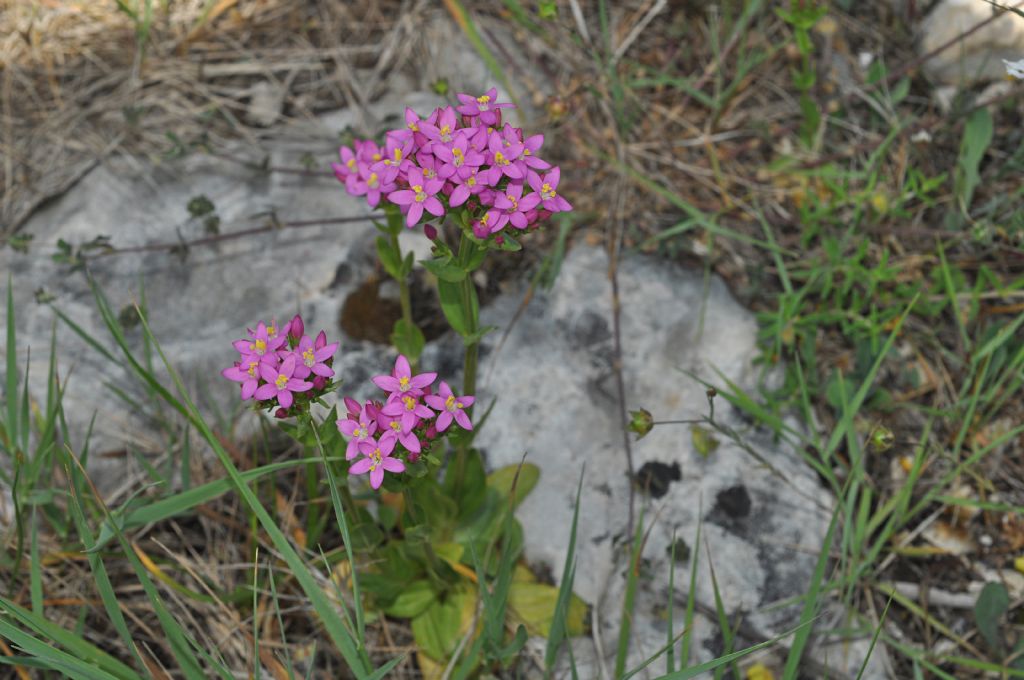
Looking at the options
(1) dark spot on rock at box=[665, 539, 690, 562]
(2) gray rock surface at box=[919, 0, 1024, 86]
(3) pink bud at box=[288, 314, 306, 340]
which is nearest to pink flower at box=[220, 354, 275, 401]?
(3) pink bud at box=[288, 314, 306, 340]

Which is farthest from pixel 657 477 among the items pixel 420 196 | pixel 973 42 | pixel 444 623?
pixel 973 42

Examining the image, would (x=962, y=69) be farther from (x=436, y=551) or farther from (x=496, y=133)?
(x=436, y=551)

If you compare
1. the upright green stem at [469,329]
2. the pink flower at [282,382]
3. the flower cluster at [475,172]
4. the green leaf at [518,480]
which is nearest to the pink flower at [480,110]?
the flower cluster at [475,172]

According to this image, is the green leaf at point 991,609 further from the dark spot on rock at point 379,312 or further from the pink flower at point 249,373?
the pink flower at point 249,373

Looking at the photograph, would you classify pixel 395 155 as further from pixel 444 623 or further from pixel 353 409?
pixel 444 623

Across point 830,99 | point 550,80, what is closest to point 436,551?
point 550,80

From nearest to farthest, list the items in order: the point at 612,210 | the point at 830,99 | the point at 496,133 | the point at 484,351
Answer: the point at 496,133 → the point at 484,351 → the point at 612,210 → the point at 830,99
